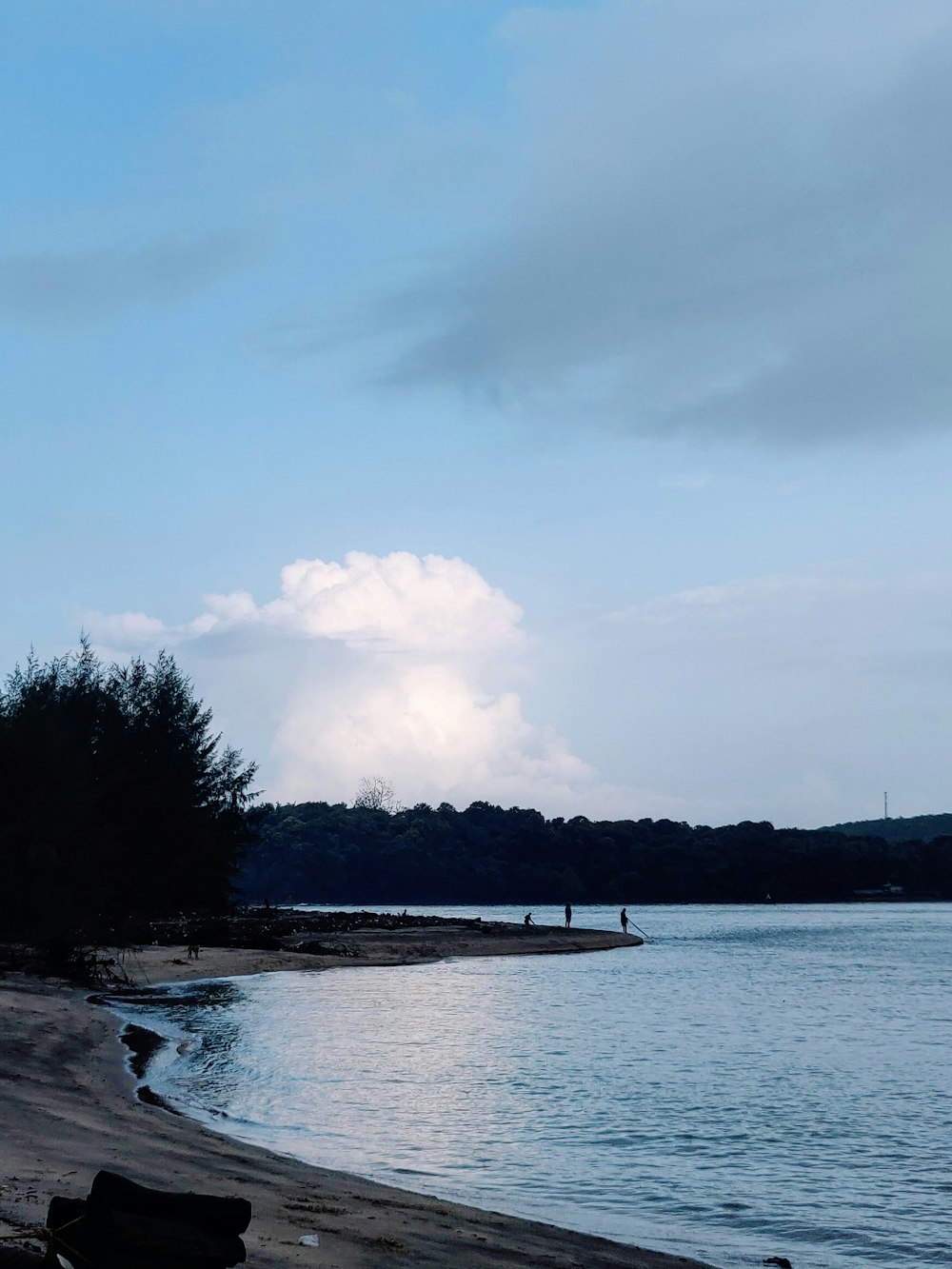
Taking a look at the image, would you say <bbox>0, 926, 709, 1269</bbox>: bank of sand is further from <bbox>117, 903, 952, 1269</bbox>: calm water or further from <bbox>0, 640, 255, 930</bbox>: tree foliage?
<bbox>0, 640, 255, 930</bbox>: tree foliage

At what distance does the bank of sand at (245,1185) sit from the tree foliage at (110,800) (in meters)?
19.6

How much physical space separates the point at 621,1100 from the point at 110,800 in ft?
114

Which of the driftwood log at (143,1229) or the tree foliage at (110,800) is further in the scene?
the tree foliage at (110,800)

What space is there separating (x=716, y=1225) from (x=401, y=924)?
98.3 metres

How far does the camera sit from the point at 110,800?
57844 mm

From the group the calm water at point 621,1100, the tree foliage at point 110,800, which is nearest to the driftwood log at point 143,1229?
the calm water at point 621,1100

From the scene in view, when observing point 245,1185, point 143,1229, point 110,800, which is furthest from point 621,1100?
point 110,800

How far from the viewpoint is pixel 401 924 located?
114 metres

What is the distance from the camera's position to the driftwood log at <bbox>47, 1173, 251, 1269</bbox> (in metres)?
9.02

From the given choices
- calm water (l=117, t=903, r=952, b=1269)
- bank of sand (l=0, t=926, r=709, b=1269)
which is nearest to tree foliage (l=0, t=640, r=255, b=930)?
calm water (l=117, t=903, r=952, b=1269)

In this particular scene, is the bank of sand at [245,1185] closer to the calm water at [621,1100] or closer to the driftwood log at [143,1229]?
the driftwood log at [143,1229]

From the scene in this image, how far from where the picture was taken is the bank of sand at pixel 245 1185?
12859 millimetres

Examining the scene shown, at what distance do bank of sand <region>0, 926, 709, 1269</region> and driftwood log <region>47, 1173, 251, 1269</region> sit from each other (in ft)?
2.79

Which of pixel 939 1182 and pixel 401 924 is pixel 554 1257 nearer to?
pixel 939 1182
